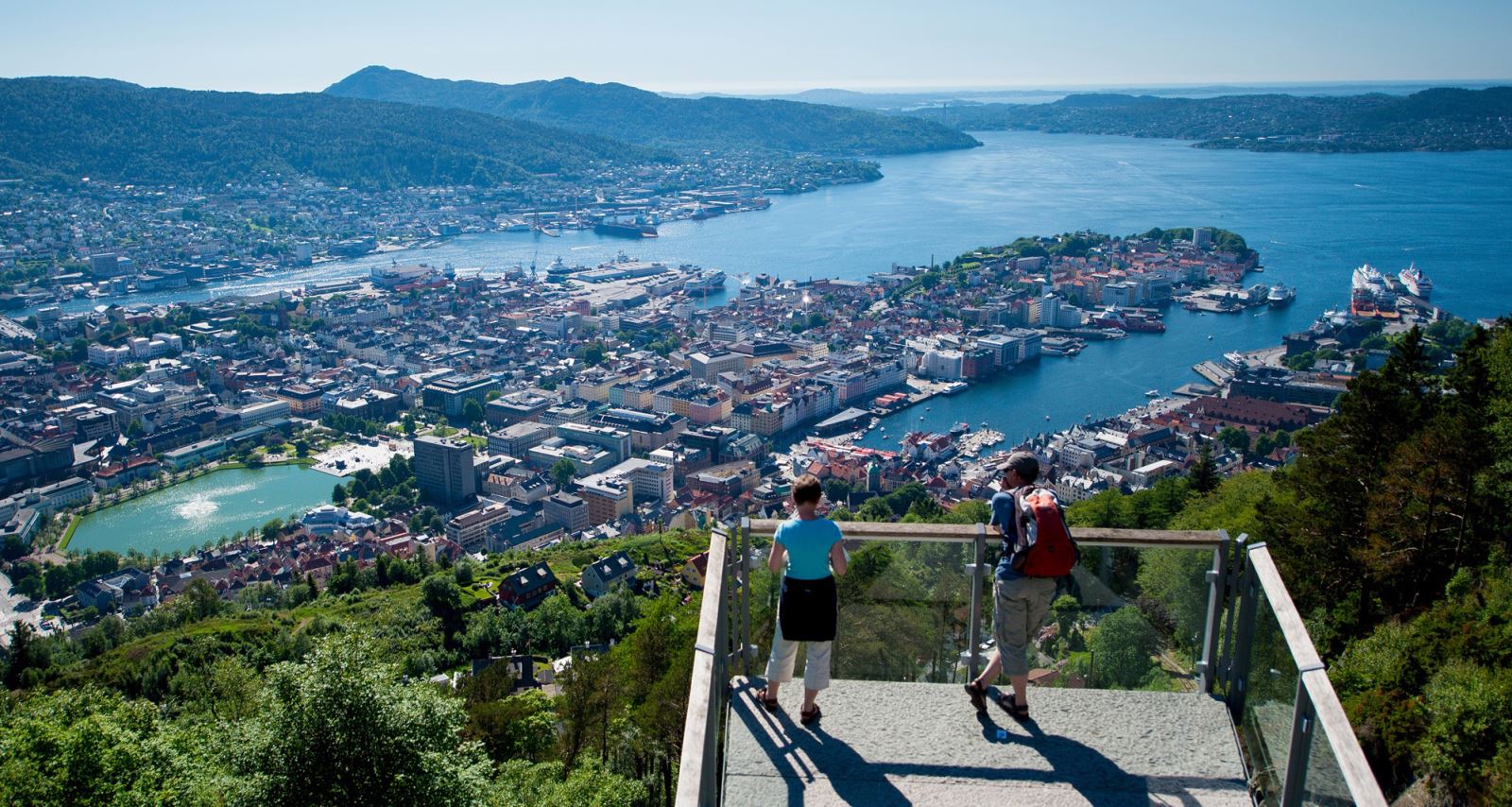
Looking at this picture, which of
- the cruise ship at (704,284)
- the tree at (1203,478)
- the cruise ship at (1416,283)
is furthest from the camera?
the cruise ship at (704,284)

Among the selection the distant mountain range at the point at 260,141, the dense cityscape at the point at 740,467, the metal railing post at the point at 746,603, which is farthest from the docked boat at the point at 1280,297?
the distant mountain range at the point at 260,141

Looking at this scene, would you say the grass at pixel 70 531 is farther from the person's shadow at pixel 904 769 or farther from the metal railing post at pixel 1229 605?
the metal railing post at pixel 1229 605

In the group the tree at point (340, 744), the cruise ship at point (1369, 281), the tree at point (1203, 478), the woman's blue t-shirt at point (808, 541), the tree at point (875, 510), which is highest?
the woman's blue t-shirt at point (808, 541)

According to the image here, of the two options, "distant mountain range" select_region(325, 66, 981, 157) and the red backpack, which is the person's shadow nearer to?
the red backpack

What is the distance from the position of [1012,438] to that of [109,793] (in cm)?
1912

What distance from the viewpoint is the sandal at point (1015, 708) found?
6.86 feet

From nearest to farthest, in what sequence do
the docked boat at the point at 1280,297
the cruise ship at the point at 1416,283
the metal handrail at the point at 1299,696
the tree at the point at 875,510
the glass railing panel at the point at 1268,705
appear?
the metal handrail at the point at 1299,696, the glass railing panel at the point at 1268,705, the tree at the point at 875,510, the cruise ship at the point at 1416,283, the docked boat at the point at 1280,297

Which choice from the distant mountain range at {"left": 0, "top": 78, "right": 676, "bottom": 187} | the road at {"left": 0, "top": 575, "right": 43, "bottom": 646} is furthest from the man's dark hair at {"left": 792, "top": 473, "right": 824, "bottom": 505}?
the distant mountain range at {"left": 0, "top": 78, "right": 676, "bottom": 187}

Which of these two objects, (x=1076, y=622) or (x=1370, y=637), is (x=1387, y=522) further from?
(x=1076, y=622)

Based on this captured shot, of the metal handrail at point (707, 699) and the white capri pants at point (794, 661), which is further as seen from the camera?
the white capri pants at point (794, 661)

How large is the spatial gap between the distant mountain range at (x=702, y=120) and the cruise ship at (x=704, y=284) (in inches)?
1592

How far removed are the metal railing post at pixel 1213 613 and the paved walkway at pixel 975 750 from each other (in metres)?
0.05

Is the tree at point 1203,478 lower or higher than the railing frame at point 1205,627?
lower

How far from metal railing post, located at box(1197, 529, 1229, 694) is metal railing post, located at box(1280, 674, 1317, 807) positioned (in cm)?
44
